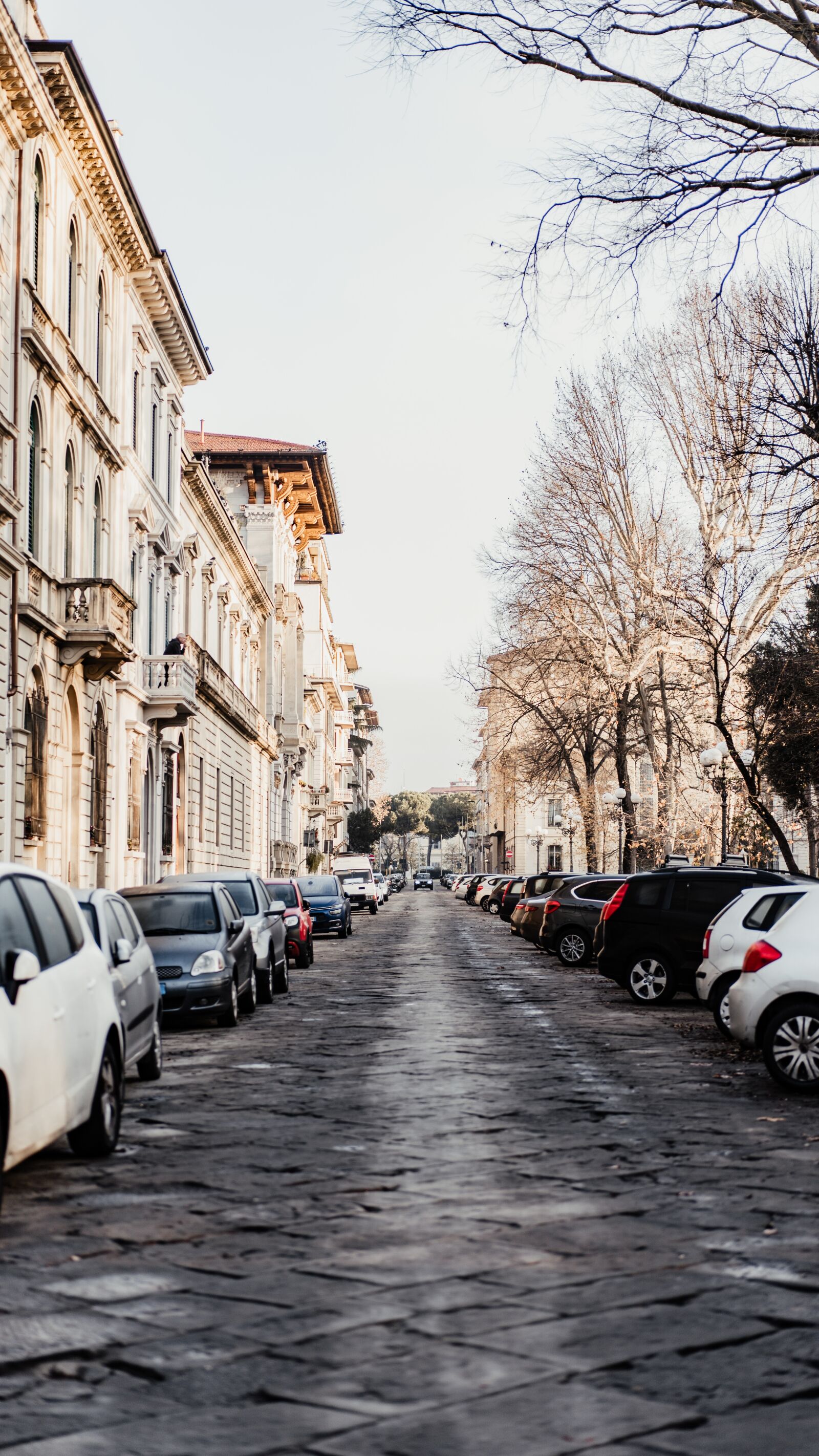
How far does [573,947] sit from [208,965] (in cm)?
1393

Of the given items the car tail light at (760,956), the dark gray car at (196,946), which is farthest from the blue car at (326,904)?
the car tail light at (760,956)

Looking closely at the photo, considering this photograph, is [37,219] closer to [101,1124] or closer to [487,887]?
[101,1124]

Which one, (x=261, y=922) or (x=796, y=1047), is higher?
(x=261, y=922)

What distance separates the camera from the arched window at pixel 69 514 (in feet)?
91.0

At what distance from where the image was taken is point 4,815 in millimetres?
22609

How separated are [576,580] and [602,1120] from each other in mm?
34704

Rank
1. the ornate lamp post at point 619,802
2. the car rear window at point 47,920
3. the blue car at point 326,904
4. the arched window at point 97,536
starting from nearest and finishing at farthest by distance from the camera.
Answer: the car rear window at point 47,920, the arched window at point 97,536, the blue car at point 326,904, the ornate lamp post at point 619,802

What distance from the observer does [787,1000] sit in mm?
11836

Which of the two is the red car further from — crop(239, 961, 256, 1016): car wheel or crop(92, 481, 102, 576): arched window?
crop(239, 961, 256, 1016): car wheel

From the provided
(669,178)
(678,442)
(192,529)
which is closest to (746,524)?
(678,442)

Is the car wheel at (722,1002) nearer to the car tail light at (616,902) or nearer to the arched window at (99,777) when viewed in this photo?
the car tail light at (616,902)

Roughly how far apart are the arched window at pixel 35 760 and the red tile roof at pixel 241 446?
123ft

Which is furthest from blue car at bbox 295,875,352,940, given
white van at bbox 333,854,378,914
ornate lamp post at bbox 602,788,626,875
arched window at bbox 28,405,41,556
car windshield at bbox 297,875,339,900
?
arched window at bbox 28,405,41,556

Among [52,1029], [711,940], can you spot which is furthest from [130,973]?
[711,940]
